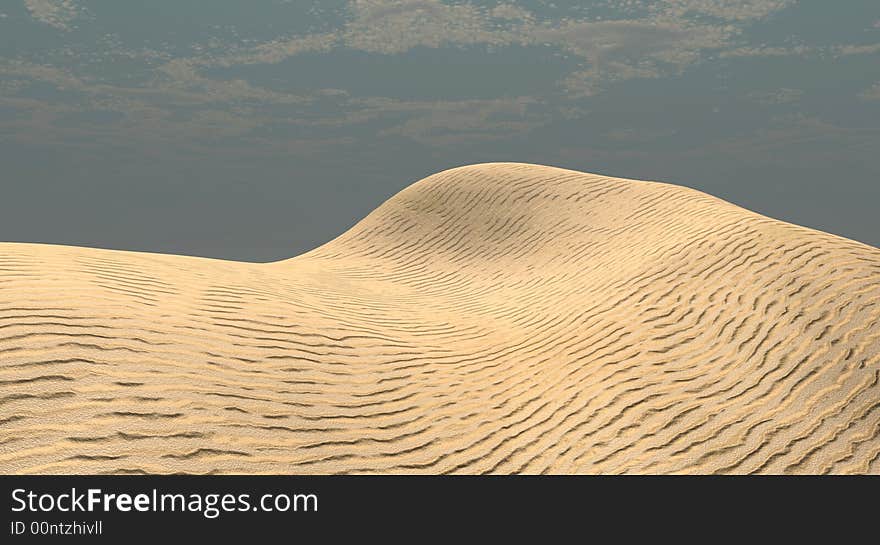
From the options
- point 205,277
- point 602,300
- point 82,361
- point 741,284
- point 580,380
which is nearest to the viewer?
point 82,361

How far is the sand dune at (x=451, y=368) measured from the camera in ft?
15.5

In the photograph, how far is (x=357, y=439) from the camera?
5.38 meters

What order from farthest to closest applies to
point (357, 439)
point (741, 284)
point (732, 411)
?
point (741, 284) → point (732, 411) → point (357, 439)

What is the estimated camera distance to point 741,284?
8.49 m

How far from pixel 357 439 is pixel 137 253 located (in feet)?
16.8

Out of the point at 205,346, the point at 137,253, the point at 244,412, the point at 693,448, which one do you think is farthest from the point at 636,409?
the point at 137,253

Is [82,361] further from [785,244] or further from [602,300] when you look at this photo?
[785,244]

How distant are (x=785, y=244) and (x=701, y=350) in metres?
3.32

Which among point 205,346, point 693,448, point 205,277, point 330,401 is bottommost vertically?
point 693,448

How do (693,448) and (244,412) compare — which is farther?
(693,448)

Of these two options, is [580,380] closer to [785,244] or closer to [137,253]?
[785,244]

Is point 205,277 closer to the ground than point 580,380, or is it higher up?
higher up

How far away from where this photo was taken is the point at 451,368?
7289mm

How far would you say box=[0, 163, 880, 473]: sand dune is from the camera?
471cm
